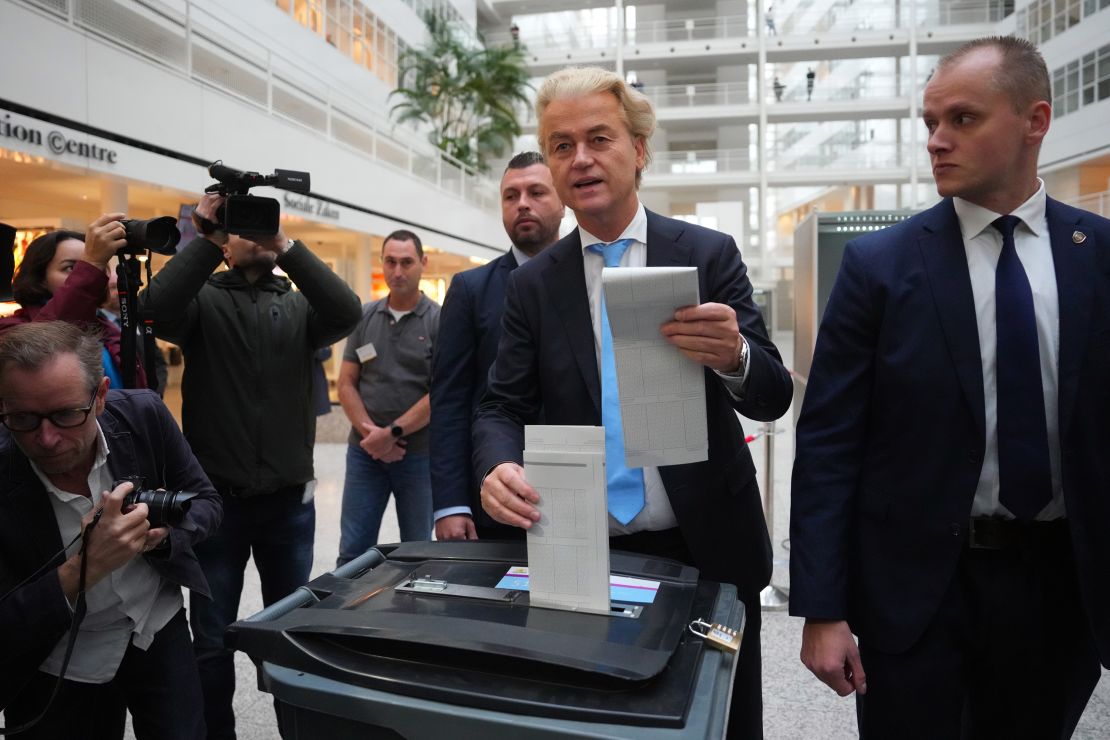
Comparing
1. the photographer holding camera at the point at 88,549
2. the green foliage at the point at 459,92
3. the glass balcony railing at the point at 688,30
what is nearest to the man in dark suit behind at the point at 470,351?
the photographer holding camera at the point at 88,549

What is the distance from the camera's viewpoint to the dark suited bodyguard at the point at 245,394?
2.31m

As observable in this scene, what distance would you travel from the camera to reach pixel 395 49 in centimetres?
2055

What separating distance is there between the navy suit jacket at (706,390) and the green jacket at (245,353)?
1.10m

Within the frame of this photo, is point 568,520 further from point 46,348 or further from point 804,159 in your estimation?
point 804,159

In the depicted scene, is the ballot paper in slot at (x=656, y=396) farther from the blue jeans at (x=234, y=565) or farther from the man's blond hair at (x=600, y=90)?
the blue jeans at (x=234, y=565)

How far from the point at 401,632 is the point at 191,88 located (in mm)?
10206

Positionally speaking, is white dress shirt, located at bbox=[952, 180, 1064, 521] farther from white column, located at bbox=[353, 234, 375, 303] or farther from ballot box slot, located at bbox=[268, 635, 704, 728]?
white column, located at bbox=[353, 234, 375, 303]

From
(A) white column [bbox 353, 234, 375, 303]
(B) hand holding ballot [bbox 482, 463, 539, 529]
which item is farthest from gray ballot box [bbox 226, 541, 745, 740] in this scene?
(A) white column [bbox 353, 234, 375, 303]

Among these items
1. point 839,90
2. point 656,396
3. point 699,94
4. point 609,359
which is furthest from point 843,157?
point 656,396

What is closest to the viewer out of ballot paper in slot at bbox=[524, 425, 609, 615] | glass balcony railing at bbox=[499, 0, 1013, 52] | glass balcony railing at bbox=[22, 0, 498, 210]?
ballot paper in slot at bbox=[524, 425, 609, 615]

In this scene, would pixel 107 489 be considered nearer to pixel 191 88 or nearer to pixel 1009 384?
pixel 1009 384

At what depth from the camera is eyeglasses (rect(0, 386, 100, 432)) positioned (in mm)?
1427

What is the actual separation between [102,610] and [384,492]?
83.3 inches

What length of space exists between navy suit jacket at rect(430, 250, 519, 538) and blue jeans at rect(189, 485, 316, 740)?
24.1 inches
